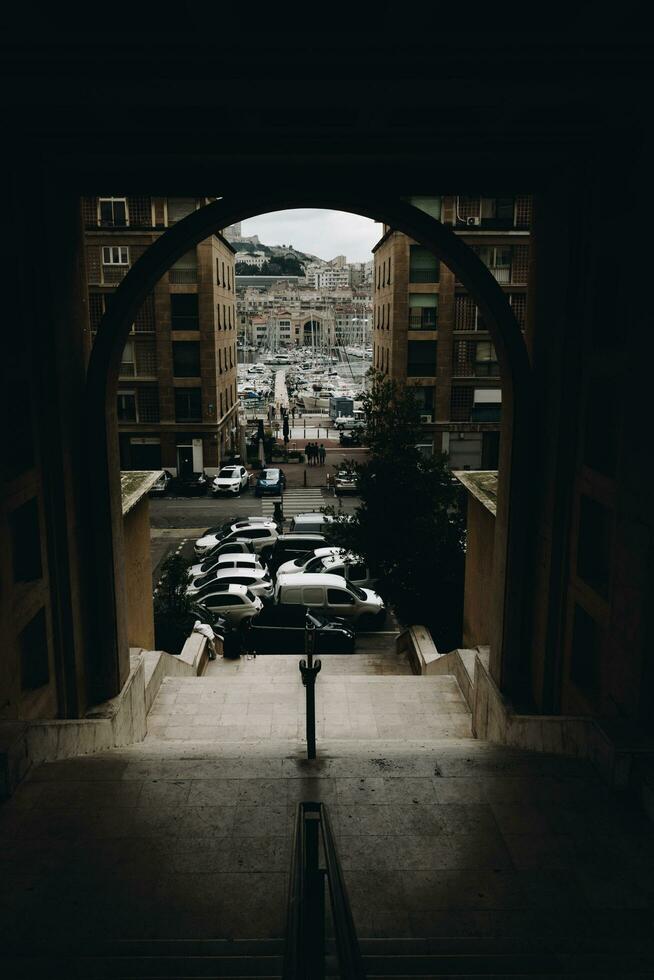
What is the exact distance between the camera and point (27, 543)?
8.88 metres

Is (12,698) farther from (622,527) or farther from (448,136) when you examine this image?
(448,136)

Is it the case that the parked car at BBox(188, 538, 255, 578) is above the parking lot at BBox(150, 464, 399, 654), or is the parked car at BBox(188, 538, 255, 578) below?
→ above

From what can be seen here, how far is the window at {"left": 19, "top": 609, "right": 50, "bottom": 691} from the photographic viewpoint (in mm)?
8930

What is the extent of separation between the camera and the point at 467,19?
4.95 metres

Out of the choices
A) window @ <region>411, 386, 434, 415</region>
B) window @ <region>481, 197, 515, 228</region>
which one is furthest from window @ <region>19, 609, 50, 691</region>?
window @ <region>411, 386, 434, 415</region>

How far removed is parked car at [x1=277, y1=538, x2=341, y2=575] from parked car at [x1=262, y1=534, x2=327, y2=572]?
2.55ft

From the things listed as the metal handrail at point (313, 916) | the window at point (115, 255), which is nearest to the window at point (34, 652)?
the metal handrail at point (313, 916)

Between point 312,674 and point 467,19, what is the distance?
6.57 metres

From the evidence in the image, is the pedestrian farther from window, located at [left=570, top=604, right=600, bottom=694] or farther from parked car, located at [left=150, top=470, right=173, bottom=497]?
parked car, located at [left=150, top=470, right=173, bottom=497]

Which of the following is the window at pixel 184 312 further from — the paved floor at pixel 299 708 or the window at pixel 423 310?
the paved floor at pixel 299 708

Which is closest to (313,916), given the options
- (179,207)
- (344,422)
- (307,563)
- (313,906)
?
(313,906)

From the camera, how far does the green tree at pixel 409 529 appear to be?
1599 cm

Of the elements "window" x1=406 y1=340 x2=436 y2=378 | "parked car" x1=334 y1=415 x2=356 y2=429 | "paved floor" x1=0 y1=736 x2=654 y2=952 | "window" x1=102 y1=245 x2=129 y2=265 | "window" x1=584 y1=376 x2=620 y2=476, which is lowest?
"parked car" x1=334 y1=415 x2=356 y2=429

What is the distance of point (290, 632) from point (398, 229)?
10.8 meters
